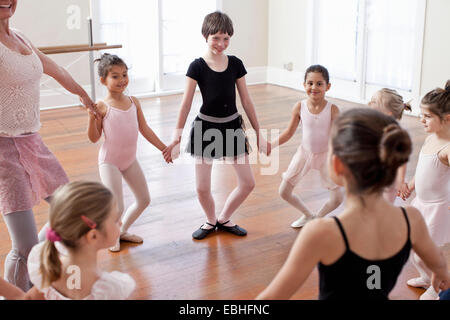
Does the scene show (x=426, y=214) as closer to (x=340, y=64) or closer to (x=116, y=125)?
(x=116, y=125)

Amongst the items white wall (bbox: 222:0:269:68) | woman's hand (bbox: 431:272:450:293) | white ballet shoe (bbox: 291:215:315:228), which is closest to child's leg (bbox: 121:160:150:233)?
white ballet shoe (bbox: 291:215:315:228)

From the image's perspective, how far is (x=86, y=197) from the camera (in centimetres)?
175

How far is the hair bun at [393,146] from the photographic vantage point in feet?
4.94

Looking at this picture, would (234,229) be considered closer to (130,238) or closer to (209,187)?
(209,187)

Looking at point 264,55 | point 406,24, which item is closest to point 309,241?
point 406,24

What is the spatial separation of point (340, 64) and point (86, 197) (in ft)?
19.8

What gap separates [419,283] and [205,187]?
4.06 feet

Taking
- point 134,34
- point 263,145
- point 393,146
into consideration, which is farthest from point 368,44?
point 393,146

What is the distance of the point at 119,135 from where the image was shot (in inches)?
126

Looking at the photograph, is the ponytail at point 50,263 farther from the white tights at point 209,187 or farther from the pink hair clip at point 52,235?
the white tights at point 209,187

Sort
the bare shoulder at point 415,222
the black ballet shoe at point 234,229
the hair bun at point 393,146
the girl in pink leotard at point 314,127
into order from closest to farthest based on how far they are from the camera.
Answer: the hair bun at point 393,146
the bare shoulder at point 415,222
the girl in pink leotard at point 314,127
the black ballet shoe at point 234,229

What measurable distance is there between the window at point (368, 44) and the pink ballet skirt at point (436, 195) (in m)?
3.81

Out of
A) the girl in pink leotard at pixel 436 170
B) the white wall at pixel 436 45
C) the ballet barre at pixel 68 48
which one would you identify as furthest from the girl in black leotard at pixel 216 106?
the white wall at pixel 436 45

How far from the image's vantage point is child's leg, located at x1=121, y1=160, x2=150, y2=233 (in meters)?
3.32
